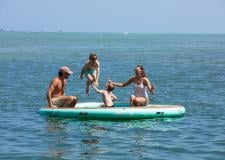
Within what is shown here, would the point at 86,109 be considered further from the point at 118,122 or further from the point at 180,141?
the point at 180,141

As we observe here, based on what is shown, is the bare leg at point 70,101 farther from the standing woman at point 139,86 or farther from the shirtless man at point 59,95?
the standing woman at point 139,86

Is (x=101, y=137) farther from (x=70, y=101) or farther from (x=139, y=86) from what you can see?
(x=139, y=86)

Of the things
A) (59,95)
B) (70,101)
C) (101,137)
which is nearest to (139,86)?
(70,101)

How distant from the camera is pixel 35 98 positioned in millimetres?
18812

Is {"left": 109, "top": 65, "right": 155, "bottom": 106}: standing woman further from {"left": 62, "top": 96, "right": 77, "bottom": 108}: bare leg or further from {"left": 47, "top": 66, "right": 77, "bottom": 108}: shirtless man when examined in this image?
{"left": 47, "top": 66, "right": 77, "bottom": 108}: shirtless man

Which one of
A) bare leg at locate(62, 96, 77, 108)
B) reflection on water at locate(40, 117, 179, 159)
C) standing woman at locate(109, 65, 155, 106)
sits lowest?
reflection on water at locate(40, 117, 179, 159)

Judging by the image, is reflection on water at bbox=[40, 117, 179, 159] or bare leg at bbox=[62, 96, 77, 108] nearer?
reflection on water at bbox=[40, 117, 179, 159]

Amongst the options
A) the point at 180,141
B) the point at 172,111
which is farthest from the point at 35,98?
the point at 180,141

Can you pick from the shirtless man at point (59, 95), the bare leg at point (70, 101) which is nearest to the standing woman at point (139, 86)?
the bare leg at point (70, 101)

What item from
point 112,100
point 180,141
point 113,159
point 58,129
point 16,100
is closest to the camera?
point 113,159

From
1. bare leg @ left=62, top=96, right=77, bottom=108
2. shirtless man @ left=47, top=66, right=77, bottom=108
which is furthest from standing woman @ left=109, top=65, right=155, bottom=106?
shirtless man @ left=47, top=66, right=77, bottom=108

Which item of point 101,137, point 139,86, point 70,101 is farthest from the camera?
point 139,86

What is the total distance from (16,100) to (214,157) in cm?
918

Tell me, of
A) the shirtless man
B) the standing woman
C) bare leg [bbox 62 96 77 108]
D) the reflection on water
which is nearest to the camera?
the reflection on water
